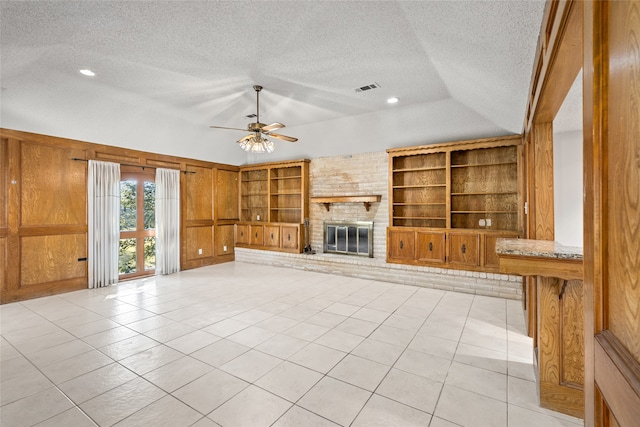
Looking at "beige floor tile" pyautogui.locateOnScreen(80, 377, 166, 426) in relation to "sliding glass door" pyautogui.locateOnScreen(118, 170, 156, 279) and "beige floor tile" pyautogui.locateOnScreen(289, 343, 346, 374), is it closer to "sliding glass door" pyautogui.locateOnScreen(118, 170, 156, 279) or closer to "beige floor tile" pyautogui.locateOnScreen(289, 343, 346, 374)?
"beige floor tile" pyautogui.locateOnScreen(289, 343, 346, 374)

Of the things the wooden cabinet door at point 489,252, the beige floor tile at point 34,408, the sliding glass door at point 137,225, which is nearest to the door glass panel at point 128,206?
the sliding glass door at point 137,225

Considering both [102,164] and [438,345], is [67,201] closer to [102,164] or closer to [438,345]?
[102,164]

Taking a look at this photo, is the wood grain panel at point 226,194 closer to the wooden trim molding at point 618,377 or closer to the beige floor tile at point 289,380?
the beige floor tile at point 289,380

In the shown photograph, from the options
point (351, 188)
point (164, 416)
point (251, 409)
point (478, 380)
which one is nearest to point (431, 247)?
point (351, 188)

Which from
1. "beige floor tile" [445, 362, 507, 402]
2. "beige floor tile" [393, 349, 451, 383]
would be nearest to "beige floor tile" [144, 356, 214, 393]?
"beige floor tile" [393, 349, 451, 383]

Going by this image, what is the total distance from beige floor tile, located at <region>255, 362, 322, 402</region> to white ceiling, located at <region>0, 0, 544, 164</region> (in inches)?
117

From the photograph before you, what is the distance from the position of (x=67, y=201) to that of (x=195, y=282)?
8.29 ft

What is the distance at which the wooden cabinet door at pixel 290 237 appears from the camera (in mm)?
Answer: 6910

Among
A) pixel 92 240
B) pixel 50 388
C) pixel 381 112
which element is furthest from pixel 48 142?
pixel 381 112

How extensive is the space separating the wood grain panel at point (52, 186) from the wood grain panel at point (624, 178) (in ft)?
21.6

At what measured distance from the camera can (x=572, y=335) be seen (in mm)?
2072

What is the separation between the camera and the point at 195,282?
224 inches

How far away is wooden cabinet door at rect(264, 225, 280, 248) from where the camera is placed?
7.24 meters

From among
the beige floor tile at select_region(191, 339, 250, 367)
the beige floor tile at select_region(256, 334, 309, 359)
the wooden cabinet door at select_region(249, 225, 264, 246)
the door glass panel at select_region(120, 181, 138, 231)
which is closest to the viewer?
the beige floor tile at select_region(191, 339, 250, 367)
